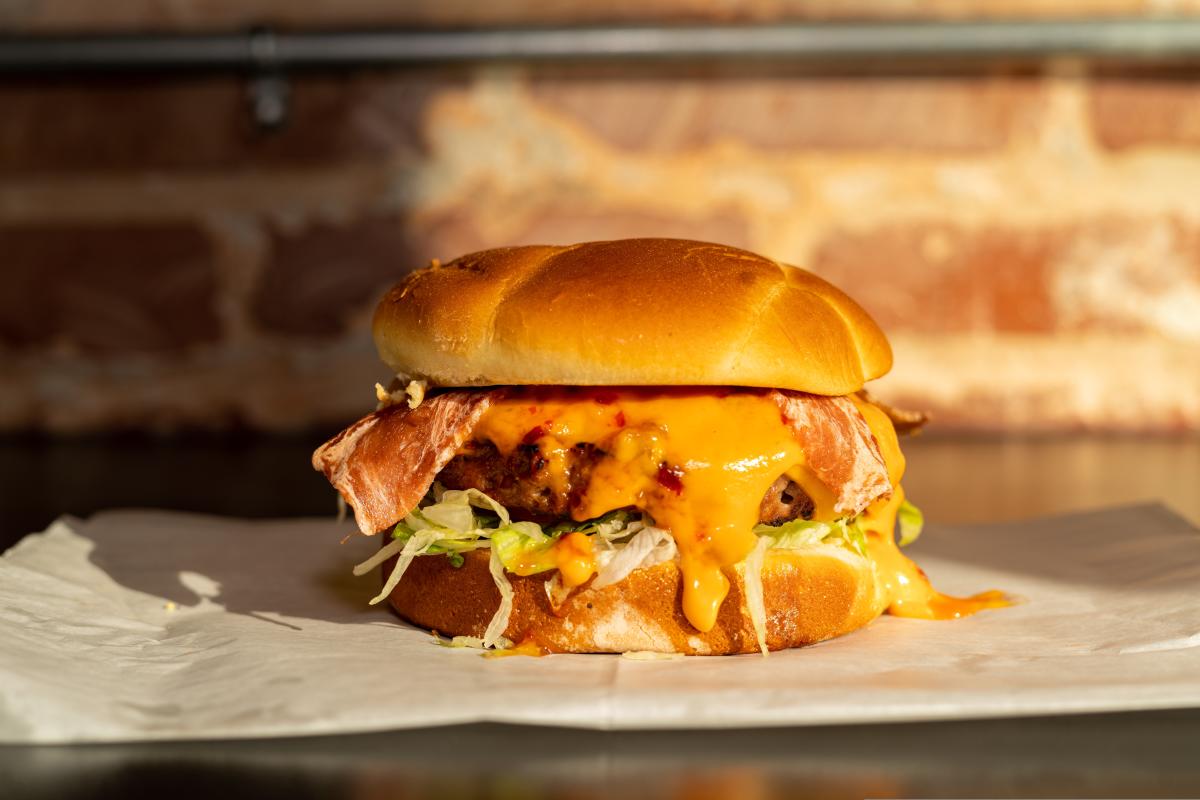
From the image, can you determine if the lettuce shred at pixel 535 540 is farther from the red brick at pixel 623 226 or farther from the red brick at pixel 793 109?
the red brick at pixel 793 109

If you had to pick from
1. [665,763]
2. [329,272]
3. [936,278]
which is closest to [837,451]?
[665,763]

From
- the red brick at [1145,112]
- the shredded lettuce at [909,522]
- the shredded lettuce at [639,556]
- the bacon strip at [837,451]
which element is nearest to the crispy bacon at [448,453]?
the bacon strip at [837,451]

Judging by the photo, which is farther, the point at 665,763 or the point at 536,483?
the point at 536,483

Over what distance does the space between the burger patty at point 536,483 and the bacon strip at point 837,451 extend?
7 centimetres

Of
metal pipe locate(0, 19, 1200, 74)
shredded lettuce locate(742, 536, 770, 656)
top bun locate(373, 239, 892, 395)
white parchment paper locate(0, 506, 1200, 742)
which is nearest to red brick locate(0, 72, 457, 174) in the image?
metal pipe locate(0, 19, 1200, 74)

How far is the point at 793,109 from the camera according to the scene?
13.1 feet

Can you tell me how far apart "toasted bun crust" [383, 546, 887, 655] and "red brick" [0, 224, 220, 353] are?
2.41 m

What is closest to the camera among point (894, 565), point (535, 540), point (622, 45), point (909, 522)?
point (535, 540)

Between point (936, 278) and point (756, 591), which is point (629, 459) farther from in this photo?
point (936, 278)

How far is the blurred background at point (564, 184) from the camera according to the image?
12.8ft

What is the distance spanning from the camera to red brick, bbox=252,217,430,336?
4023 millimetres

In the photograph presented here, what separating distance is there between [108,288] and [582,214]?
1415 mm

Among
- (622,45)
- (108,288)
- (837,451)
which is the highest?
(622,45)

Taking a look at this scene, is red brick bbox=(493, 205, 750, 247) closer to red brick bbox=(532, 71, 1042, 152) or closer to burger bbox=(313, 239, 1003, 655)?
red brick bbox=(532, 71, 1042, 152)
